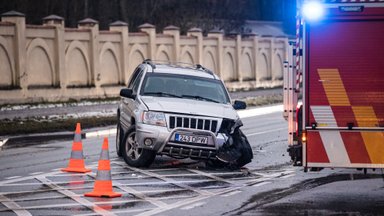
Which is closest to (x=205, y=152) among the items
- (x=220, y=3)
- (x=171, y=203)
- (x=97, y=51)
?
(x=171, y=203)

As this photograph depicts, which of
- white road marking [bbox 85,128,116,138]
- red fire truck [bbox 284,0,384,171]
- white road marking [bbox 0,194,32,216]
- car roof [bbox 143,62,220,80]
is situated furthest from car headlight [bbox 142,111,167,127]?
white road marking [bbox 85,128,116,138]

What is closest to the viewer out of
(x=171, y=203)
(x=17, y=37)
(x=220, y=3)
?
(x=171, y=203)

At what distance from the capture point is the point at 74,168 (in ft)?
57.7

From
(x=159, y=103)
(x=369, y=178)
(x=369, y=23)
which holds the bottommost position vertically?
(x=369, y=178)

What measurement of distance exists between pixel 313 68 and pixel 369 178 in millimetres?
3490

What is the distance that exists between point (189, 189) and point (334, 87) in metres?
2.81

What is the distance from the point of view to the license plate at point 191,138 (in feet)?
58.0

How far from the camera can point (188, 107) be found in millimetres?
18156

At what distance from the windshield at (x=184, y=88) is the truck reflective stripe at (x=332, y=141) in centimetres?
530

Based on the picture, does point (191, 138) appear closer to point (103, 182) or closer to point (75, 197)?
point (103, 182)

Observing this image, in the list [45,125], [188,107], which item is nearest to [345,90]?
[188,107]

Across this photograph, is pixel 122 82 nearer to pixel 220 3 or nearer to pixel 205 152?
pixel 205 152

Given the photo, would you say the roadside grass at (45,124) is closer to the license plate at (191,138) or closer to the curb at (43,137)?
the curb at (43,137)

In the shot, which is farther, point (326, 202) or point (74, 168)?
point (74, 168)
